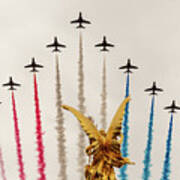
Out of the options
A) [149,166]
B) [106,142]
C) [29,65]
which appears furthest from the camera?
[149,166]

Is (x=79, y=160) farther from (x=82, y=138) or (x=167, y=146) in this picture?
(x=167, y=146)

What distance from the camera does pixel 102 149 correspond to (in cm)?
3312

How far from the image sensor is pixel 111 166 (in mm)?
33344

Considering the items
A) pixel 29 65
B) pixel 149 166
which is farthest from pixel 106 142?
pixel 149 166

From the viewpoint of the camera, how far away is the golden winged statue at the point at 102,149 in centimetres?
3297

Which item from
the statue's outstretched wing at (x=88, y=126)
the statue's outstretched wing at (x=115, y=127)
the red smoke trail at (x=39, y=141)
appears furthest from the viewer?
the red smoke trail at (x=39, y=141)

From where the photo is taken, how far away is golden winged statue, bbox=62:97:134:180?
3297cm

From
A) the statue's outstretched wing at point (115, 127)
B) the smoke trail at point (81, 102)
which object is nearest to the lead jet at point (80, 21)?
the smoke trail at point (81, 102)

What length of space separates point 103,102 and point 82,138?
27.4 ft

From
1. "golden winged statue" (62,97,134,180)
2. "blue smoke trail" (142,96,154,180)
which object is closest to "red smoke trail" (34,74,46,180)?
"blue smoke trail" (142,96,154,180)

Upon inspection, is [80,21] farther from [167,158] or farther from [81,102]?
[167,158]

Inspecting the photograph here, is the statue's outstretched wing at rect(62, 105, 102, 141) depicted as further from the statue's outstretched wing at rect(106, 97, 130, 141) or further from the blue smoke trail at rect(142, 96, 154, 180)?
the blue smoke trail at rect(142, 96, 154, 180)

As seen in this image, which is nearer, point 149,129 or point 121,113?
point 121,113

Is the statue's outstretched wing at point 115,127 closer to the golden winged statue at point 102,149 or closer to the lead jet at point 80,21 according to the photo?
the golden winged statue at point 102,149
